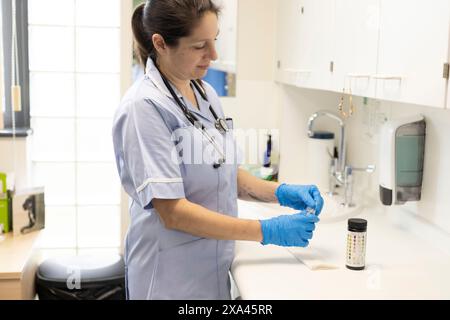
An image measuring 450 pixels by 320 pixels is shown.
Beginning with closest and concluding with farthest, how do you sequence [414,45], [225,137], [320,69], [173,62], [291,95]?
[414,45], [173,62], [225,137], [320,69], [291,95]

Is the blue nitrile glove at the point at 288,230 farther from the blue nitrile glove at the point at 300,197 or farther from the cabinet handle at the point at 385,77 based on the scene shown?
the cabinet handle at the point at 385,77

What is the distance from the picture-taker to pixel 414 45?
1414 mm

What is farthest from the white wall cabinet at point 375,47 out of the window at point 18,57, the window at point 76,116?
the window at point 18,57

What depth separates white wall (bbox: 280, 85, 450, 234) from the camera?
5.87 feet

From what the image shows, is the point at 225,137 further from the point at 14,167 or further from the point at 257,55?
the point at 14,167

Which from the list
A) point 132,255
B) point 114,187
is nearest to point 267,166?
point 114,187

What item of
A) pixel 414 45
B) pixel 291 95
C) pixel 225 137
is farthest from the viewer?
pixel 291 95

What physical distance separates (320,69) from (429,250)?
0.73 meters

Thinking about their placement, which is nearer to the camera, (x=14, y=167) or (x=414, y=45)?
(x=414, y=45)

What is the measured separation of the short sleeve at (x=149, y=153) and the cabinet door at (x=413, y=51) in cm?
59

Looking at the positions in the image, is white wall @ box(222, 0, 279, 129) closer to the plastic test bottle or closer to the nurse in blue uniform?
the nurse in blue uniform

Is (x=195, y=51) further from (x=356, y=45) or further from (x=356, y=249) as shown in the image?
(x=356, y=249)

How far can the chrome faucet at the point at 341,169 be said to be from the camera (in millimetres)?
2289
